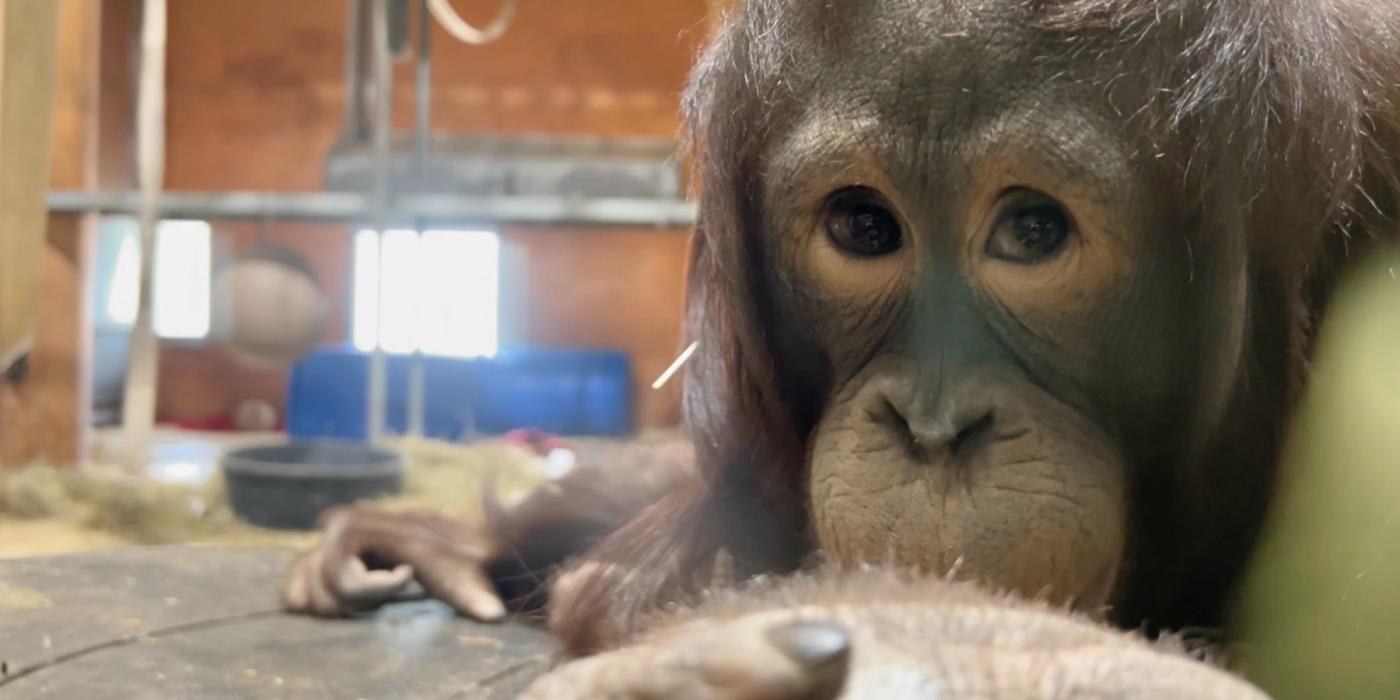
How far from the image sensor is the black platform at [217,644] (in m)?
1.32

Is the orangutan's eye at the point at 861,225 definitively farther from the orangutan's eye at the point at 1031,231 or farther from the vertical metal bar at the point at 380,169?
the vertical metal bar at the point at 380,169

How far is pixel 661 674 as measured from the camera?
0.58 metres

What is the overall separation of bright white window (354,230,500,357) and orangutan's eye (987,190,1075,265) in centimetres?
317

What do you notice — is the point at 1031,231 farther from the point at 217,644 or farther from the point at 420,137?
the point at 420,137

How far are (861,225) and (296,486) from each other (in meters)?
1.80

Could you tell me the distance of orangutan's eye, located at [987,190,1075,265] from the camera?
1.04m

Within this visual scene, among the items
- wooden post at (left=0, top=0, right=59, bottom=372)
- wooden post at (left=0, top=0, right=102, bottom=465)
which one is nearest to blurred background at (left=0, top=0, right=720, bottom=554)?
wooden post at (left=0, top=0, right=102, bottom=465)

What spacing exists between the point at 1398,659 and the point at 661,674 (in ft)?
2.57

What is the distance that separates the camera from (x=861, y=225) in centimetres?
112

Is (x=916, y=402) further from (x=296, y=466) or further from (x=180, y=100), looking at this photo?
(x=180, y=100)

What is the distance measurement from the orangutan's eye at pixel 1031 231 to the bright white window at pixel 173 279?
2.98 metres

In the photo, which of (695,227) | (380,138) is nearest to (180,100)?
(380,138)

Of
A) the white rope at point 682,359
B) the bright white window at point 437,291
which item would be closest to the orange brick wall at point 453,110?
the bright white window at point 437,291

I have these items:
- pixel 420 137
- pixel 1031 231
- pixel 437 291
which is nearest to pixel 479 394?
pixel 437 291
